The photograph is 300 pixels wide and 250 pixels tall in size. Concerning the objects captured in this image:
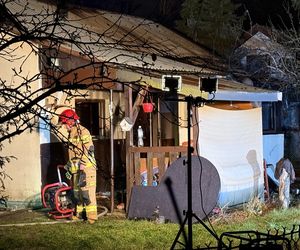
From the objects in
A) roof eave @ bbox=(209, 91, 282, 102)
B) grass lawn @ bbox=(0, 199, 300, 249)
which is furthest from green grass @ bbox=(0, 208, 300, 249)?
roof eave @ bbox=(209, 91, 282, 102)

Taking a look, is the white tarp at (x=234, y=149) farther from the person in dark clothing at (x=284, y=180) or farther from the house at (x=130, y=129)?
the person in dark clothing at (x=284, y=180)

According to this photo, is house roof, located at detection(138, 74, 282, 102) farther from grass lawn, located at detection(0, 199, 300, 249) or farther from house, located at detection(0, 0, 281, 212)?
grass lawn, located at detection(0, 199, 300, 249)

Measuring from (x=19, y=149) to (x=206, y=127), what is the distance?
3973mm

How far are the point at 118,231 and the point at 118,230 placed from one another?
8 centimetres

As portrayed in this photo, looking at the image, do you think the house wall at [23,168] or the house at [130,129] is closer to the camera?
the house at [130,129]

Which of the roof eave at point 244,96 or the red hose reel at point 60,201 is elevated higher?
the roof eave at point 244,96

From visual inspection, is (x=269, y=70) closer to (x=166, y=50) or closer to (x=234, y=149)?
(x=234, y=149)

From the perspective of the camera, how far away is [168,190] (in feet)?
32.7

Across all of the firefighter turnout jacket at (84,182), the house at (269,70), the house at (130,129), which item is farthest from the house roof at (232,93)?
the house at (269,70)

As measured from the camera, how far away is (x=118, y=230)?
938 centimetres

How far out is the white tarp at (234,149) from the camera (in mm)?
11492

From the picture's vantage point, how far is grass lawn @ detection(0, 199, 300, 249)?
8.46 meters

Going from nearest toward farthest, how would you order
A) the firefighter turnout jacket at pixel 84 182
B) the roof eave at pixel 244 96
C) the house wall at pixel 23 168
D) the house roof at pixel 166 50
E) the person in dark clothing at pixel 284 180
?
the firefighter turnout jacket at pixel 84 182
the house roof at pixel 166 50
the roof eave at pixel 244 96
the person in dark clothing at pixel 284 180
the house wall at pixel 23 168

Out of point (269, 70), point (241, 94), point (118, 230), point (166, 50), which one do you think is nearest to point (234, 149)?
point (241, 94)
